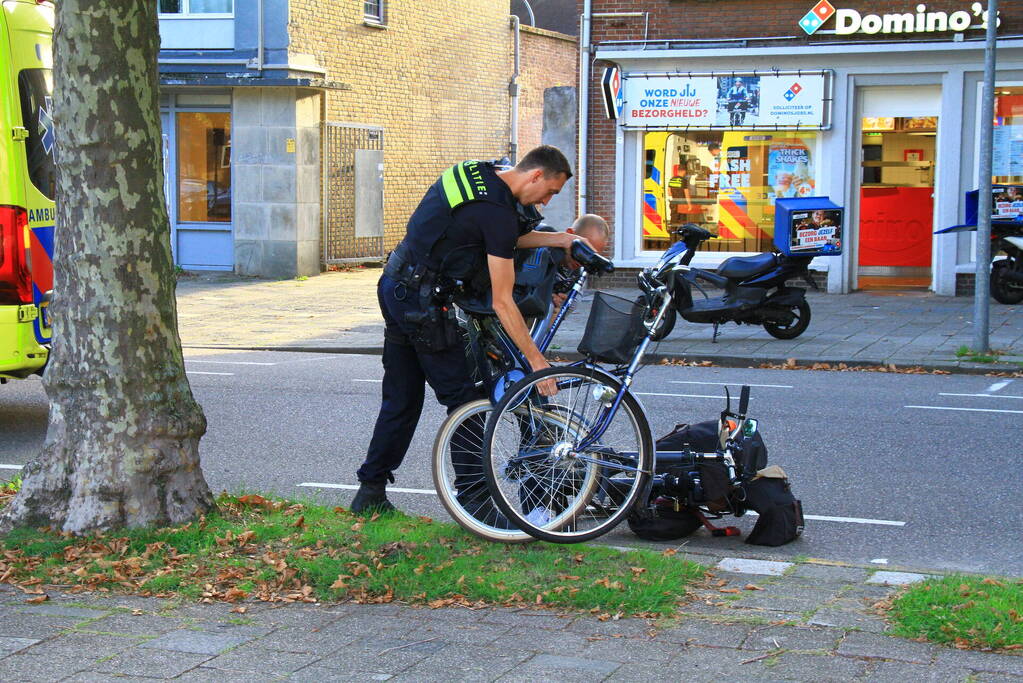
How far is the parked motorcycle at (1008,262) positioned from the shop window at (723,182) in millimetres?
3137

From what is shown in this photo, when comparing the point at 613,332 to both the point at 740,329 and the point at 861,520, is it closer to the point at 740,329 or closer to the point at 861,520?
the point at 861,520

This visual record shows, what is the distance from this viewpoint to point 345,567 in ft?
16.4

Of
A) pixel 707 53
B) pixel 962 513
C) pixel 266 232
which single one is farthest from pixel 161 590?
pixel 266 232

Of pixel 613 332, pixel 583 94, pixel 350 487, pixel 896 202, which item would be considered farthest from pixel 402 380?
pixel 896 202

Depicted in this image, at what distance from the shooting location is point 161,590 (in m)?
4.91

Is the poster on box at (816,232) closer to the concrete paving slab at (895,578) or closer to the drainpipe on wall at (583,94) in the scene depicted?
the drainpipe on wall at (583,94)

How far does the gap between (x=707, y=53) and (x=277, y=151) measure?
7.43m

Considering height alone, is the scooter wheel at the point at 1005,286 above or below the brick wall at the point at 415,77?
below

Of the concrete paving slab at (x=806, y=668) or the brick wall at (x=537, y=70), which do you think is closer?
the concrete paving slab at (x=806, y=668)

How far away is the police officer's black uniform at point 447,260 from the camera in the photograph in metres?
5.50

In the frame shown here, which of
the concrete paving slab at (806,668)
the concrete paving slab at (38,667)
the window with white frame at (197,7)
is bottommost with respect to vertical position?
the concrete paving slab at (38,667)

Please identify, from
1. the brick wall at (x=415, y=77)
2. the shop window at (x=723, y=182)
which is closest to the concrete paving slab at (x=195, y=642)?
the shop window at (x=723, y=182)

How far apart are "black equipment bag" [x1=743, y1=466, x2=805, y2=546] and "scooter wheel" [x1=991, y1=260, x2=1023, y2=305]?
449 inches

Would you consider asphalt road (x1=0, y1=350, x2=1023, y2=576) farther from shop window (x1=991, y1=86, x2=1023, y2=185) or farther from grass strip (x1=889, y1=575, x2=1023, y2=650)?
shop window (x1=991, y1=86, x2=1023, y2=185)
